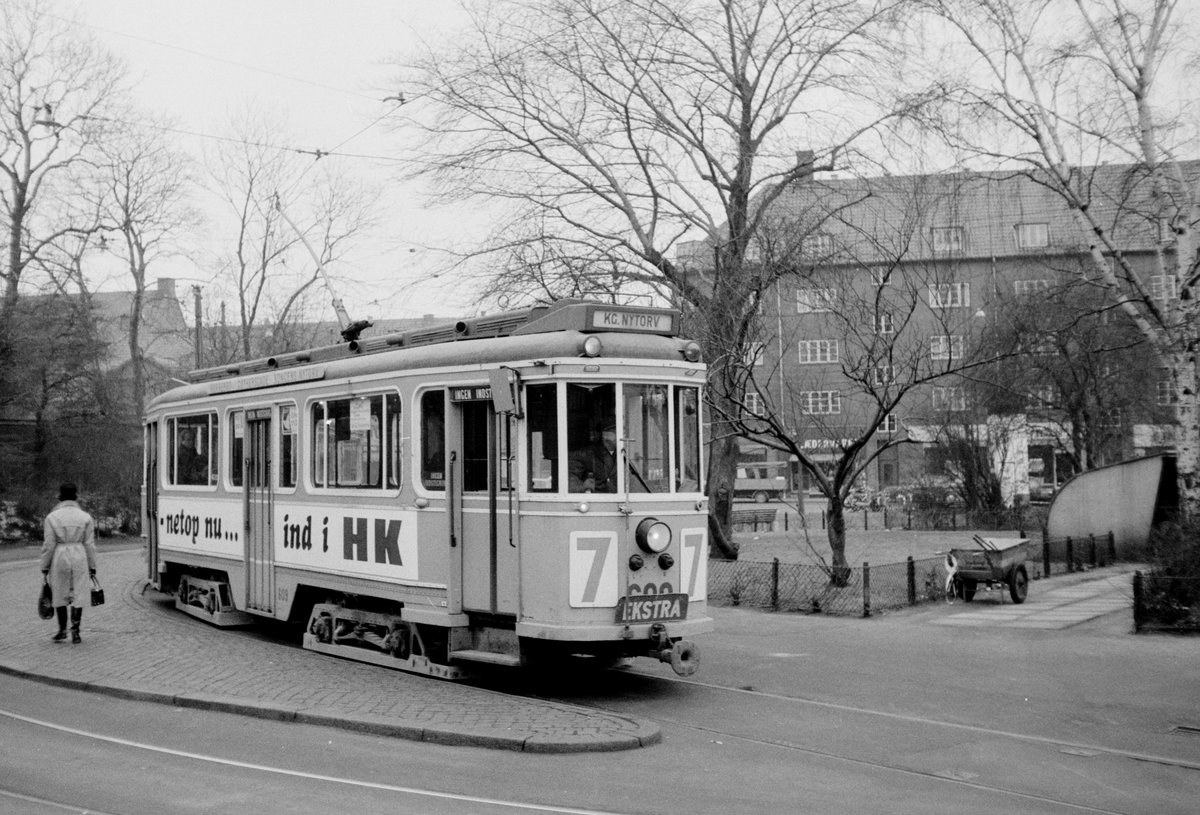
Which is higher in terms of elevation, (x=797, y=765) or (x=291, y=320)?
(x=291, y=320)

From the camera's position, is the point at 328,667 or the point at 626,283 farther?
the point at 626,283

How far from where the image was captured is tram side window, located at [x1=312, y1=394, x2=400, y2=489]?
11.9 meters

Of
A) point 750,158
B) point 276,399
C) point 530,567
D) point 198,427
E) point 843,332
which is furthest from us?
point 750,158

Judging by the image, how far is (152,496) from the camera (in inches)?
699

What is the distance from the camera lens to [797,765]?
27.5ft

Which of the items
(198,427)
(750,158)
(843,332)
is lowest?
(198,427)

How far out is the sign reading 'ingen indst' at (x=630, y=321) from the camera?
10790mm

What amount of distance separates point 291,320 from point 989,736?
3716 centimetres

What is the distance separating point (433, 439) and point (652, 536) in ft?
8.00

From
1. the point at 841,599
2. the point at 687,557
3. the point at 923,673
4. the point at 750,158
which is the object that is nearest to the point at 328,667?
the point at 687,557

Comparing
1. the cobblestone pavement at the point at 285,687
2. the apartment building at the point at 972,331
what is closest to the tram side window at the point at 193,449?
the cobblestone pavement at the point at 285,687

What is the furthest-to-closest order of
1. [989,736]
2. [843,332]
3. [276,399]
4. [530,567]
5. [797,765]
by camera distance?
[843,332] < [276,399] < [530,567] < [989,736] < [797,765]

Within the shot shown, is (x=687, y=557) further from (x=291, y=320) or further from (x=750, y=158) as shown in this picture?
(x=291, y=320)

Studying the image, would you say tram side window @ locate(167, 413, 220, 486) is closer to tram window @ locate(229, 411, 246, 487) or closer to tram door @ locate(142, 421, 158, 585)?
tram window @ locate(229, 411, 246, 487)
